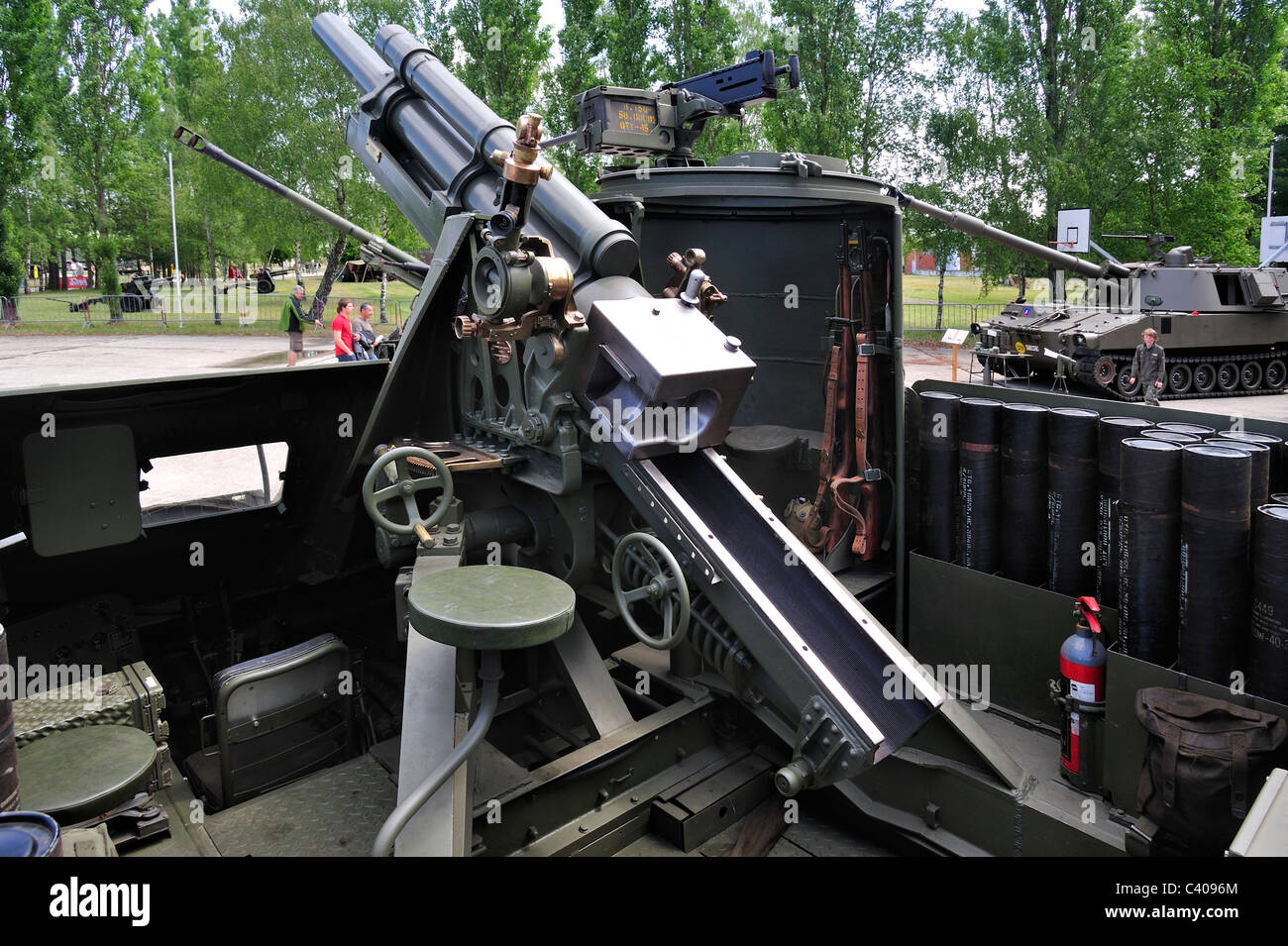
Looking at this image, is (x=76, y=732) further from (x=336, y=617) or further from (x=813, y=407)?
(x=813, y=407)

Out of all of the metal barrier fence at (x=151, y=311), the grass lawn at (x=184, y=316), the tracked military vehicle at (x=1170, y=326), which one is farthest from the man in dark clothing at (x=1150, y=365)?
the metal barrier fence at (x=151, y=311)

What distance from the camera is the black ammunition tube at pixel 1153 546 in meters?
3.77

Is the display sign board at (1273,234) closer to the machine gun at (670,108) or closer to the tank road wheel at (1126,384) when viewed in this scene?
the tank road wheel at (1126,384)

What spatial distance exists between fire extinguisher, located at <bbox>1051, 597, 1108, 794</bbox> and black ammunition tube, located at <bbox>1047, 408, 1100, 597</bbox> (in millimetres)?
465

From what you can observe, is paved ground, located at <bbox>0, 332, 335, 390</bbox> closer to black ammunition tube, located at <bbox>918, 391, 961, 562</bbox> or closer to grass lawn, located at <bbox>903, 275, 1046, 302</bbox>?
black ammunition tube, located at <bbox>918, 391, 961, 562</bbox>

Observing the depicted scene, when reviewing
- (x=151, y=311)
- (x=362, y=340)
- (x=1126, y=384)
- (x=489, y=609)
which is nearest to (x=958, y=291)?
(x=151, y=311)

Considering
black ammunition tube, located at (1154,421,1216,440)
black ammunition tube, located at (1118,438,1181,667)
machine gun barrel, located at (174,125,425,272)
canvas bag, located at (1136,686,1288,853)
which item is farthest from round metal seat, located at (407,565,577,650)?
machine gun barrel, located at (174,125,425,272)

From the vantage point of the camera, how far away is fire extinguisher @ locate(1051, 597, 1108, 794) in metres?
3.83

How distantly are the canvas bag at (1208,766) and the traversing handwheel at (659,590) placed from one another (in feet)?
5.37

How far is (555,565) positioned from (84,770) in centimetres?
198

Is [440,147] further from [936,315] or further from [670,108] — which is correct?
[936,315]

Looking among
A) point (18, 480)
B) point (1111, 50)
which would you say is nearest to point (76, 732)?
point (18, 480)

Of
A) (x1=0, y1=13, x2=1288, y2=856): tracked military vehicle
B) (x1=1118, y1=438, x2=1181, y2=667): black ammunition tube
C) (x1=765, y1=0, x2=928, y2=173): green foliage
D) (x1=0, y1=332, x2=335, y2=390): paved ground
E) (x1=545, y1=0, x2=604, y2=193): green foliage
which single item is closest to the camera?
(x1=0, y1=13, x2=1288, y2=856): tracked military vehicle

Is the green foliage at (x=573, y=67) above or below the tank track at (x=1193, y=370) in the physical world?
above
